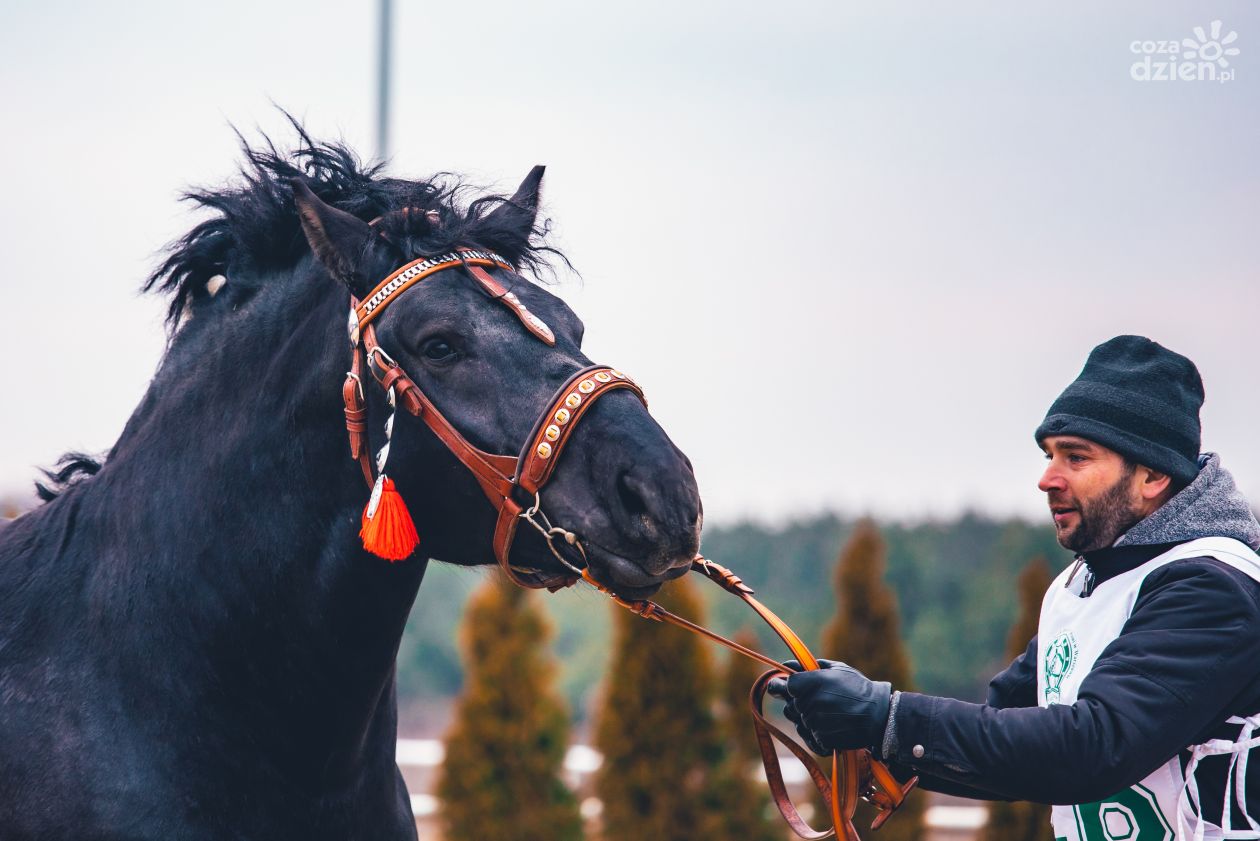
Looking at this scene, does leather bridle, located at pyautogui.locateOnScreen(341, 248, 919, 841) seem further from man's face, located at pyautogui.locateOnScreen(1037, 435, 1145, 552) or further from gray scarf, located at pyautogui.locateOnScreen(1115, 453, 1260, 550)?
gray scarf, located at pyautogui.locateOnScreen(1115, 453, 1260, 550)

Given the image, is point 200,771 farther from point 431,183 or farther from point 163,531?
point 431,183

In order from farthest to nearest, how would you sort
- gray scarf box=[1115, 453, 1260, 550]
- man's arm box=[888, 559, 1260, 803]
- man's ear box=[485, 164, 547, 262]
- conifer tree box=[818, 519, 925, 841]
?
conifer tree box=[818, 519, 925, 841], man's ear box=[485, 164, 547, 262], gray scarf box=[1115, 453, 1260, 550], man's arm box=[888, 559, 1260, 803]

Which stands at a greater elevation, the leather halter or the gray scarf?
the leather halter

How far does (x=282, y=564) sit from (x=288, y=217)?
0.92 metres

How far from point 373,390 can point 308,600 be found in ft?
1.68

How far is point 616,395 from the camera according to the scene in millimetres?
2848

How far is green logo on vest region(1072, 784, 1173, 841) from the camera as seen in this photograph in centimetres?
285

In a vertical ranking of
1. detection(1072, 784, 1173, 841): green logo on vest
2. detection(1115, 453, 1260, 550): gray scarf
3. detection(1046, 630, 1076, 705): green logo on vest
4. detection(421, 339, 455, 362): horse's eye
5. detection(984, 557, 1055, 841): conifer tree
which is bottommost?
detection(984, 557, 1055, 841): conifer tree

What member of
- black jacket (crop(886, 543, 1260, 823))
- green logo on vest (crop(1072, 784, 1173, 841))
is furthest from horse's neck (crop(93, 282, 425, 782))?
green logo on vest (crop(1072, 784, 1173, 841))

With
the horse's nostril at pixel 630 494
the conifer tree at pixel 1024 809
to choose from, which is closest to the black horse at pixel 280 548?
the horse's nostril at pixel 630 494

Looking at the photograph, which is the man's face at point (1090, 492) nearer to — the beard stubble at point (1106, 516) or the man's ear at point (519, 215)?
the beard stubble at point (1106, 516)

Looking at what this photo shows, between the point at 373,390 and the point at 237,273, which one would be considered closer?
the point at 373,390

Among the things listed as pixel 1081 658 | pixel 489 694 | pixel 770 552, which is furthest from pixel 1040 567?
pixel 770 552

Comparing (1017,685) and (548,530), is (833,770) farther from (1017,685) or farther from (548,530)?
(548,530)
